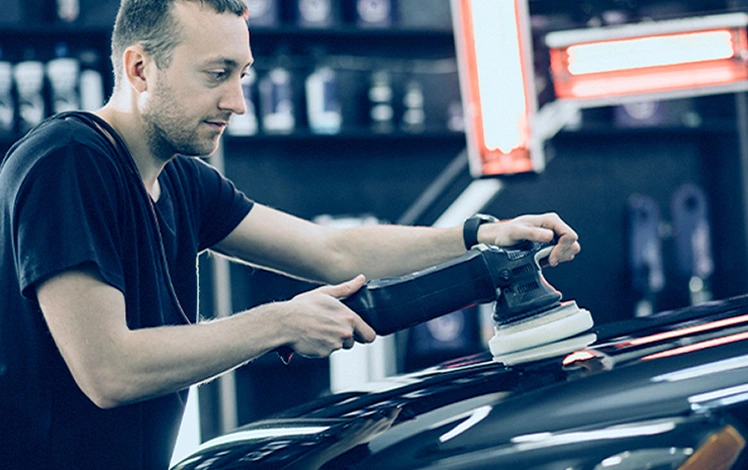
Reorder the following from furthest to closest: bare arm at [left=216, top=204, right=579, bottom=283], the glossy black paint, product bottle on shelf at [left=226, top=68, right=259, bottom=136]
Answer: product bottle on shelf at [left=226, top=68, right=259, bottom=136] < bare arm at [left=216, top=204, right=579, bottom=283] < the glossy black paint

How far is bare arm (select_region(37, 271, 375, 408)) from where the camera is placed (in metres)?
1.12

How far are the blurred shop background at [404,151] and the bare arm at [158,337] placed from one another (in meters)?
1.98

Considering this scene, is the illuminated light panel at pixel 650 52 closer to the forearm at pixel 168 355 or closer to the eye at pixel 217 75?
the eye at pixel 217 75

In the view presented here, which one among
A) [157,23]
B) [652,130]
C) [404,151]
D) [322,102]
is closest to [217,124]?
[157,23]

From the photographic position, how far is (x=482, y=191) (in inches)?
130

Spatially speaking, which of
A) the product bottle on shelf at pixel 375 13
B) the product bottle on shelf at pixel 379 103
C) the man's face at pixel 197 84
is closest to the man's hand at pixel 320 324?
the man's face at pixel 197 84

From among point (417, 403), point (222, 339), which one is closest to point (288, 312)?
point (222, 339)

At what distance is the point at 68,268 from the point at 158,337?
139mm

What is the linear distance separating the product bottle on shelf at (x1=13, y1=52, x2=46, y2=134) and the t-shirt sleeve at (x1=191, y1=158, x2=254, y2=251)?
6.21 feet

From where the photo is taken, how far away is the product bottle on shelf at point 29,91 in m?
3.24

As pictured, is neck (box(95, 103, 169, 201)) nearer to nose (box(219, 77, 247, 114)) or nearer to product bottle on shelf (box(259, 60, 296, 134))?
nose (box(219, 77, 247, 114))

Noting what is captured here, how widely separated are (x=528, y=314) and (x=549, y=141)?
10.0 ft

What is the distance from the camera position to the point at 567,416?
885 millimetres

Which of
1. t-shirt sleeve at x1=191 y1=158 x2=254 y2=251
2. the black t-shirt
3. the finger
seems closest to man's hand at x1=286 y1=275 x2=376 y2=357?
the finger
